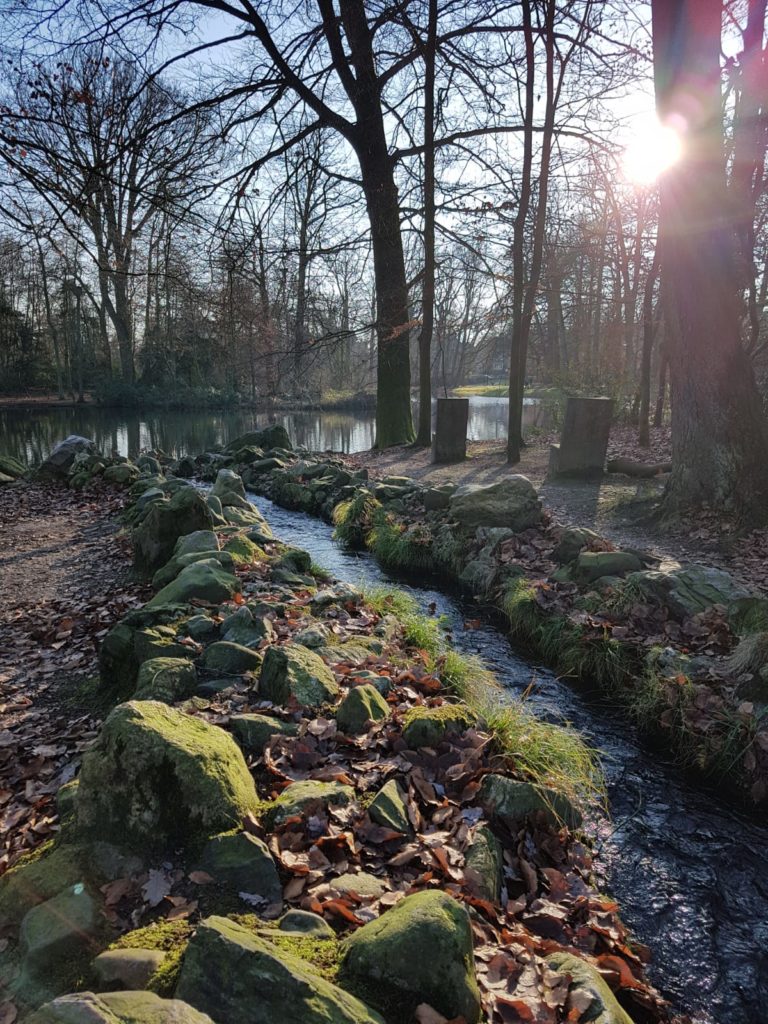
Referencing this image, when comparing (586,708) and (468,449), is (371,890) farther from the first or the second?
(468,449)

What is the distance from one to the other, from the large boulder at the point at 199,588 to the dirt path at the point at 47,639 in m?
0.73

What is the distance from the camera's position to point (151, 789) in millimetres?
2660

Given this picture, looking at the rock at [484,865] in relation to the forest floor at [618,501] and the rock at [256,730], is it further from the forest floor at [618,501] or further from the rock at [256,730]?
the forest floor at [618,501]

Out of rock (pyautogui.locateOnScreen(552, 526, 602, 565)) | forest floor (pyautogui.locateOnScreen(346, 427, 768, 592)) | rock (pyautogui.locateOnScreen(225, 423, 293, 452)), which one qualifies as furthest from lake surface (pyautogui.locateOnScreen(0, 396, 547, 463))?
rock (pyautogui.locateOnScreen(552, 526, 602, 565))

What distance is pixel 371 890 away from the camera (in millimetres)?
2504

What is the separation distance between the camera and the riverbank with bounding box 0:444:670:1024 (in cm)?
204

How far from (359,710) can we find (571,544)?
4.17m

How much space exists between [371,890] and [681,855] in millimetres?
2014

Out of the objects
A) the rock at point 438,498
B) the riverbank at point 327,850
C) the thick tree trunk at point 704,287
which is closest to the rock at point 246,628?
the riverbank at point 327,850

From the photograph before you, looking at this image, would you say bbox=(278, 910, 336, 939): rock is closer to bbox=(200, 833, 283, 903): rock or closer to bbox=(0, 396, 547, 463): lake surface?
bbox=(200, 833, 283, 903): rock

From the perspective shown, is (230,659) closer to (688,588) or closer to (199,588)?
(199,588)

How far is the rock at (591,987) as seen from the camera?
2156mm

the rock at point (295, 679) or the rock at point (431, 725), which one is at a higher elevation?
the rock at point (295, 679)

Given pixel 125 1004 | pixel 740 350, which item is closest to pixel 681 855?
pixel 125 1004
